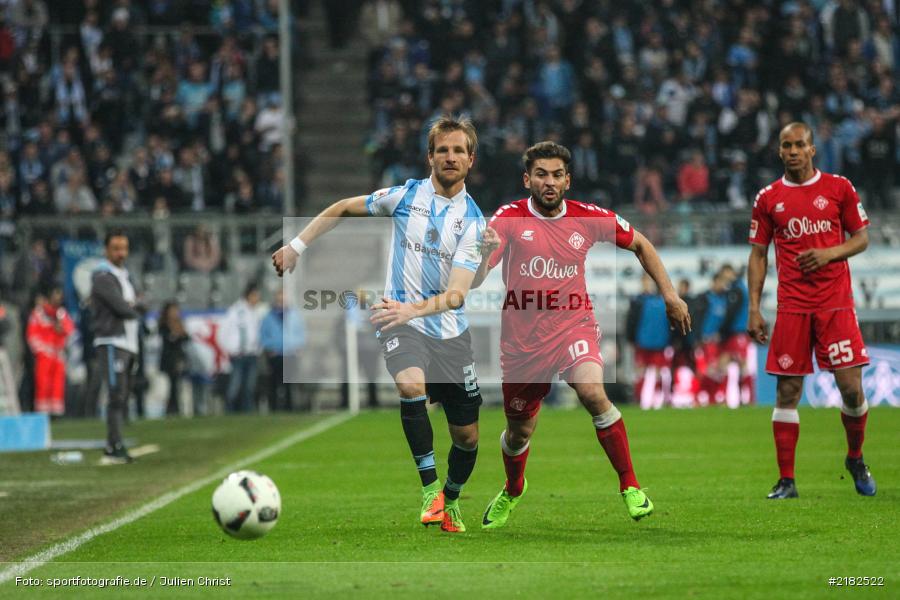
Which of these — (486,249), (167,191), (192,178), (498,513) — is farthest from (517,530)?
(192,178)

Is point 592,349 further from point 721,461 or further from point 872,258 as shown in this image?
point 872,258

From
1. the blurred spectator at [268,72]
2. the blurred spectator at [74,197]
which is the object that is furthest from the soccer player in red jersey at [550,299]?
the blurred spectator at [268,72]

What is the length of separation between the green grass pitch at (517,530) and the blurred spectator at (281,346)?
7.81m

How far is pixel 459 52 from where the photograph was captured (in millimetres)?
27672

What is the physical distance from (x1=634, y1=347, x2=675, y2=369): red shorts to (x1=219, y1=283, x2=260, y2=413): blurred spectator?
20.0 feet

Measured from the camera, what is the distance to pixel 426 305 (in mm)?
8359

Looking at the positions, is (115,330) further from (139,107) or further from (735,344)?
(139,107)

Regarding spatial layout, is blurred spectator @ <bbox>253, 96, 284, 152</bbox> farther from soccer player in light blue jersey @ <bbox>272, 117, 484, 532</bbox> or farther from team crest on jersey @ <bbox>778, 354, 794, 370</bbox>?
soccer player in light blue jersey @ <bbox>272, 117, 484, 532</bbox>

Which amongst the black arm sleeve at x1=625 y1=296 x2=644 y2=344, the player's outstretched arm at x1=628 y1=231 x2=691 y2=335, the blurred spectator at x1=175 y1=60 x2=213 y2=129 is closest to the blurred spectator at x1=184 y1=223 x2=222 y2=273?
the blurred spectator at x1=175 y1=60 x2=213 y2=129

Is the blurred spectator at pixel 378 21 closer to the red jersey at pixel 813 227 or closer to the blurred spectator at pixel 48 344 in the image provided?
the blurred spectator at pixel 48 344

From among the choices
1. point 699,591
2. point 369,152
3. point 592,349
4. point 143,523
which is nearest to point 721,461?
point 592,349

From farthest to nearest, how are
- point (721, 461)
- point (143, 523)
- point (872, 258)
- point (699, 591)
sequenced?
point (872, 258)
point (721, 461)
point (143, 523)
point (699, 591)

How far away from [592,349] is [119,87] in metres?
21.0

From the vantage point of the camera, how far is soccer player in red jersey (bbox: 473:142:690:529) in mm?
8578
